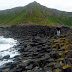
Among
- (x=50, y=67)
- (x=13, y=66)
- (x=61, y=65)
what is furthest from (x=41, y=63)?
(x=13, y=66)

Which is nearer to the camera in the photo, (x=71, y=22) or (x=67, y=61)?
(x=67, y=61)

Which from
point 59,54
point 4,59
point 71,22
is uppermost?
point 71,22

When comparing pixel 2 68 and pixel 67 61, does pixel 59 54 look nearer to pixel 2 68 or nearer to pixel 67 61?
pixel 67 61

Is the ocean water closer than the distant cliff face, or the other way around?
the ocean water

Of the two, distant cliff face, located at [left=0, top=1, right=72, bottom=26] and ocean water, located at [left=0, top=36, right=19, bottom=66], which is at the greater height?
distant cliff face, located at [left=0, top=1, right=72, bottom=26]

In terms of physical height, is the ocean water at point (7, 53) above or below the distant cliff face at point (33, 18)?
below

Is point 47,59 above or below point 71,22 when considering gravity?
below

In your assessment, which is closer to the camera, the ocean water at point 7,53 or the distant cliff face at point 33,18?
the ocean water at point 7,53

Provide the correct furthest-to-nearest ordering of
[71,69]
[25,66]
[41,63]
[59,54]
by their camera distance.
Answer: [59,54] → [41,63] → [25,66] → [71,69]

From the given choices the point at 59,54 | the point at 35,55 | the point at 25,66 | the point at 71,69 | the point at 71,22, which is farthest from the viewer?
the point at 71,22

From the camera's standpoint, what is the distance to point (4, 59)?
1191 centimetres

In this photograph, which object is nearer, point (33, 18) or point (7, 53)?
point (7, 53)

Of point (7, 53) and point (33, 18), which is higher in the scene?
point (33, 18)

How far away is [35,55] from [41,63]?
2.55 metres
